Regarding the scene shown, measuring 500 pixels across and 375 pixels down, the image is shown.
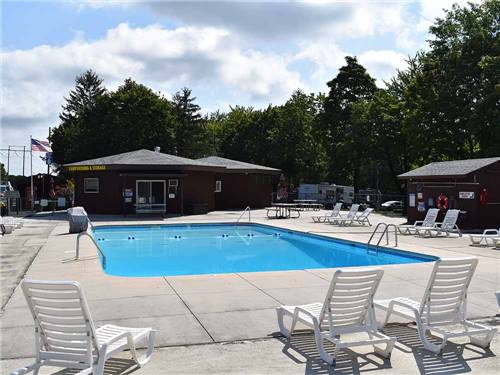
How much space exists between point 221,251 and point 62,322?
12435 mm

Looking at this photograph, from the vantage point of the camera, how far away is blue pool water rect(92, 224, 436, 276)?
13469 mm

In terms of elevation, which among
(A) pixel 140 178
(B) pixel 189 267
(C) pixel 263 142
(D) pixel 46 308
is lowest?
(B) pixel 189 267

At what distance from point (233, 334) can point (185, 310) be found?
4.12 ft

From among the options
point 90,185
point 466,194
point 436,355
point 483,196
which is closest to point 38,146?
point 90,185

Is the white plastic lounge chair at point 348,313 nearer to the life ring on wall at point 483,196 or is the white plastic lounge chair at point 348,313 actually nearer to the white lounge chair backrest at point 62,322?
the white lounge chair backrest at point 62,322

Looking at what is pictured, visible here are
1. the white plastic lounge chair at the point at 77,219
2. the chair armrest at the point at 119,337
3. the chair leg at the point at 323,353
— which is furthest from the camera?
the white plastic lounge chair at the point at 77,219

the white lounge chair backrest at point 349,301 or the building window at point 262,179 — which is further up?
the building window at point 262,179

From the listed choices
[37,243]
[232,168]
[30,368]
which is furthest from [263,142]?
[30,368]

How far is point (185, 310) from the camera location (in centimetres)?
692

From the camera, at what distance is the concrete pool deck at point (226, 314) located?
500 cm

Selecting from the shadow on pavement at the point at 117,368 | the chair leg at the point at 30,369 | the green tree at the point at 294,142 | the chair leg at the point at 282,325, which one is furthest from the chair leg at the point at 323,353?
the green tree at the point at 294,142

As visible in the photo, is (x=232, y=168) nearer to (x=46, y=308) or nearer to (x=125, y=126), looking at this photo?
(x=125, y=126)

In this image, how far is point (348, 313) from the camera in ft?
17.0

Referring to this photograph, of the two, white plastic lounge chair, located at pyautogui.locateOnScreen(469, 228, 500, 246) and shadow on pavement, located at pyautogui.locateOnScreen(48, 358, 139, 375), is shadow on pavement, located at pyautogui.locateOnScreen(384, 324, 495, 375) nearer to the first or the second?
shadow on pavement, located at pyautogui.locateOnScreen(48, 358, 139, 375)
